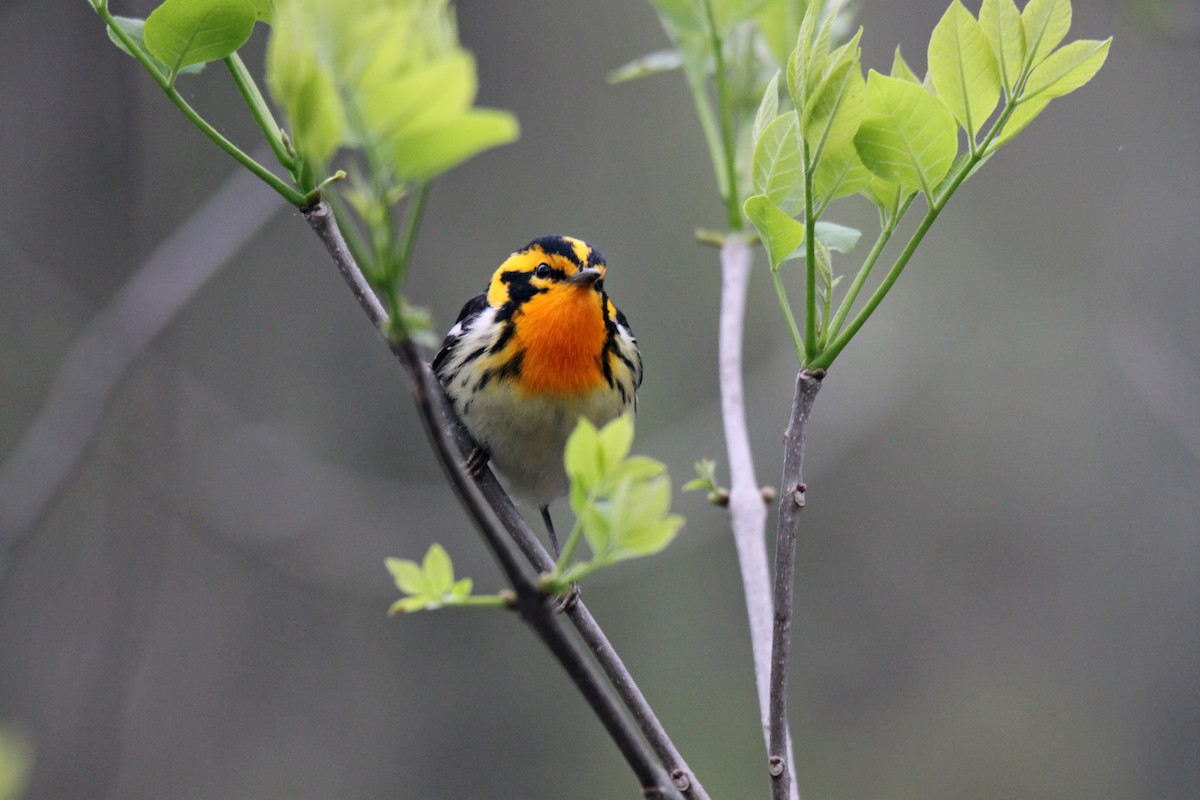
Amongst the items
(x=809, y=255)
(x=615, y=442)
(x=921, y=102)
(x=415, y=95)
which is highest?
(x=921, y=102)

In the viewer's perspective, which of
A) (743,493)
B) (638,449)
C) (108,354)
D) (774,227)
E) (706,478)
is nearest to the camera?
(774,227)

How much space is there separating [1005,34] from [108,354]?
3.67m

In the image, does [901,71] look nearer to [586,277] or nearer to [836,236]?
[836,236]

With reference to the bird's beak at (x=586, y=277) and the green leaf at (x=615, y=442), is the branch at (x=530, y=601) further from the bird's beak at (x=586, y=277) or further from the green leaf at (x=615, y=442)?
the bird's beak at (x=586, y=277)

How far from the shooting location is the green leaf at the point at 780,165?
1.47 meters

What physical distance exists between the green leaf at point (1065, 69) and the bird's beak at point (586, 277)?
62.8 inches

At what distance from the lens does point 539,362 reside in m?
2.90

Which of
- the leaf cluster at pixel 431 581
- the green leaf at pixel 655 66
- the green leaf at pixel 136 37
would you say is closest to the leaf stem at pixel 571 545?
the leaf cluster at pixel 431 581

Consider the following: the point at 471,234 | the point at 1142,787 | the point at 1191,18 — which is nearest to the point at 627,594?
the point at 471,234

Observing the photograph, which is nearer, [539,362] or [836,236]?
[836,236]

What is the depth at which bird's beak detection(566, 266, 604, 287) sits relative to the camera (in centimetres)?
283

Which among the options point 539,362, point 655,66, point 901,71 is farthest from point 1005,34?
point 539,362

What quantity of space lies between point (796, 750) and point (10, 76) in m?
6.23

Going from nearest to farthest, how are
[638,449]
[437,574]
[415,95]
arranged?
[415,95] < [437,574] < [638,449]
